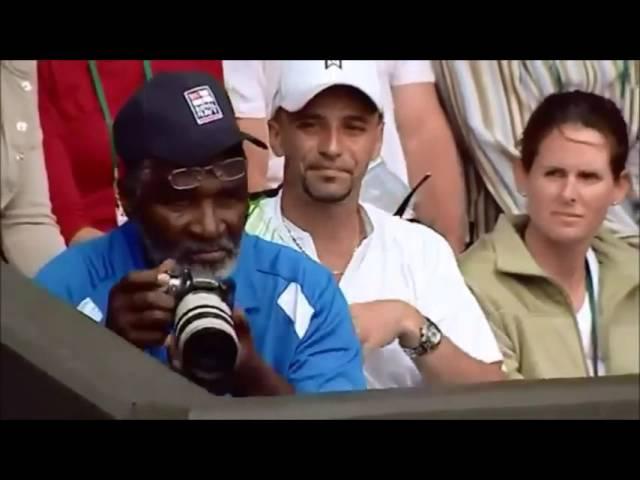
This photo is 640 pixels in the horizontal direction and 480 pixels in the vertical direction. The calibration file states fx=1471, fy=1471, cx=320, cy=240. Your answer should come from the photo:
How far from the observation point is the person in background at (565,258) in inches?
77.5

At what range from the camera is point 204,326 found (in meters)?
1.82

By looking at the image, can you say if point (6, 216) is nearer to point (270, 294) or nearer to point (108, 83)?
point (108, 83)

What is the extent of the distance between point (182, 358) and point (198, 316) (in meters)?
0.06

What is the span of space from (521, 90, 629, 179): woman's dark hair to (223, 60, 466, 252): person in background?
0.35 feet

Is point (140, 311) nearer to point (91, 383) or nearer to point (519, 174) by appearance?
point (91, 383)

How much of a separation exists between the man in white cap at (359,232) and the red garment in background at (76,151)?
0.19 m

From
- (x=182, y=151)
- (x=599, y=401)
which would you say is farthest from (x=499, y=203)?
(x=182, y=151)

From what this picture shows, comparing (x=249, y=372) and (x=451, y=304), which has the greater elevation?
(x=451, y=304)

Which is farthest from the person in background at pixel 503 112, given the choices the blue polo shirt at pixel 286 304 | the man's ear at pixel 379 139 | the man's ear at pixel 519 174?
the blue polo shirt at pixel 286 304

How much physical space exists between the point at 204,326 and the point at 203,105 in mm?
283

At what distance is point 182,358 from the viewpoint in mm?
1834

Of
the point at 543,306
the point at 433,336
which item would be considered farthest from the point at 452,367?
the point at 543,306

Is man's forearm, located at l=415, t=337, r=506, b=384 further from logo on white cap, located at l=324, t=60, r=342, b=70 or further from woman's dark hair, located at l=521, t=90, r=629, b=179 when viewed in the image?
logo on white cap, located at l=324, t=60, r=342, b=70

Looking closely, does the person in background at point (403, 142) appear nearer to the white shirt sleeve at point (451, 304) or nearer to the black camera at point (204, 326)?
the white shirt sleeve at point (451, 304)
